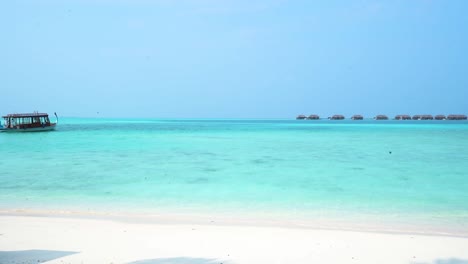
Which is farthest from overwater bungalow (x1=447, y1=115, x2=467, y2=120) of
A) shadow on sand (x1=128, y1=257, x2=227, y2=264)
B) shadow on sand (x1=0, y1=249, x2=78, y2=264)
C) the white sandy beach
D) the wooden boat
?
shadow on sand (x1=0, y1=249, x2=78, y2=264)

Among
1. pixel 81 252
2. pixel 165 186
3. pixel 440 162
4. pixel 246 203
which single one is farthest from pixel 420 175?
pixel 81 252

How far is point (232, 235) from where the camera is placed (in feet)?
19.0

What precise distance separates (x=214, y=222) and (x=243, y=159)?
11080mm

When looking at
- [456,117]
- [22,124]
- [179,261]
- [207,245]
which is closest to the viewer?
[179,261]

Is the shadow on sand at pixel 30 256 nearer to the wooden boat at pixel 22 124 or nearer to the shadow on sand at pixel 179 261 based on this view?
the shadow on sand at pixel 179 261

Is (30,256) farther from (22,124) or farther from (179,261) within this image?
(22,124)

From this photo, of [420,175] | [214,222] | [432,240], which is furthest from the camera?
[420,175]

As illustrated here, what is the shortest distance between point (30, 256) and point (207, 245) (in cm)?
202

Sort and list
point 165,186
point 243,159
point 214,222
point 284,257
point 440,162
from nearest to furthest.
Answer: point 284,257, point 214,222, point 165,186, point 440,162, point 243,159

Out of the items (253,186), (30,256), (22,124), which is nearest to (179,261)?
(30,256)

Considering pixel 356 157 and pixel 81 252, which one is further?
pixel 356 157

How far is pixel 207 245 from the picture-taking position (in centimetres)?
523

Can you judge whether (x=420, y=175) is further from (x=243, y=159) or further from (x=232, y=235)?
(x=232, y=235)

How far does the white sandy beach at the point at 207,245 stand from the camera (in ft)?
15.3
